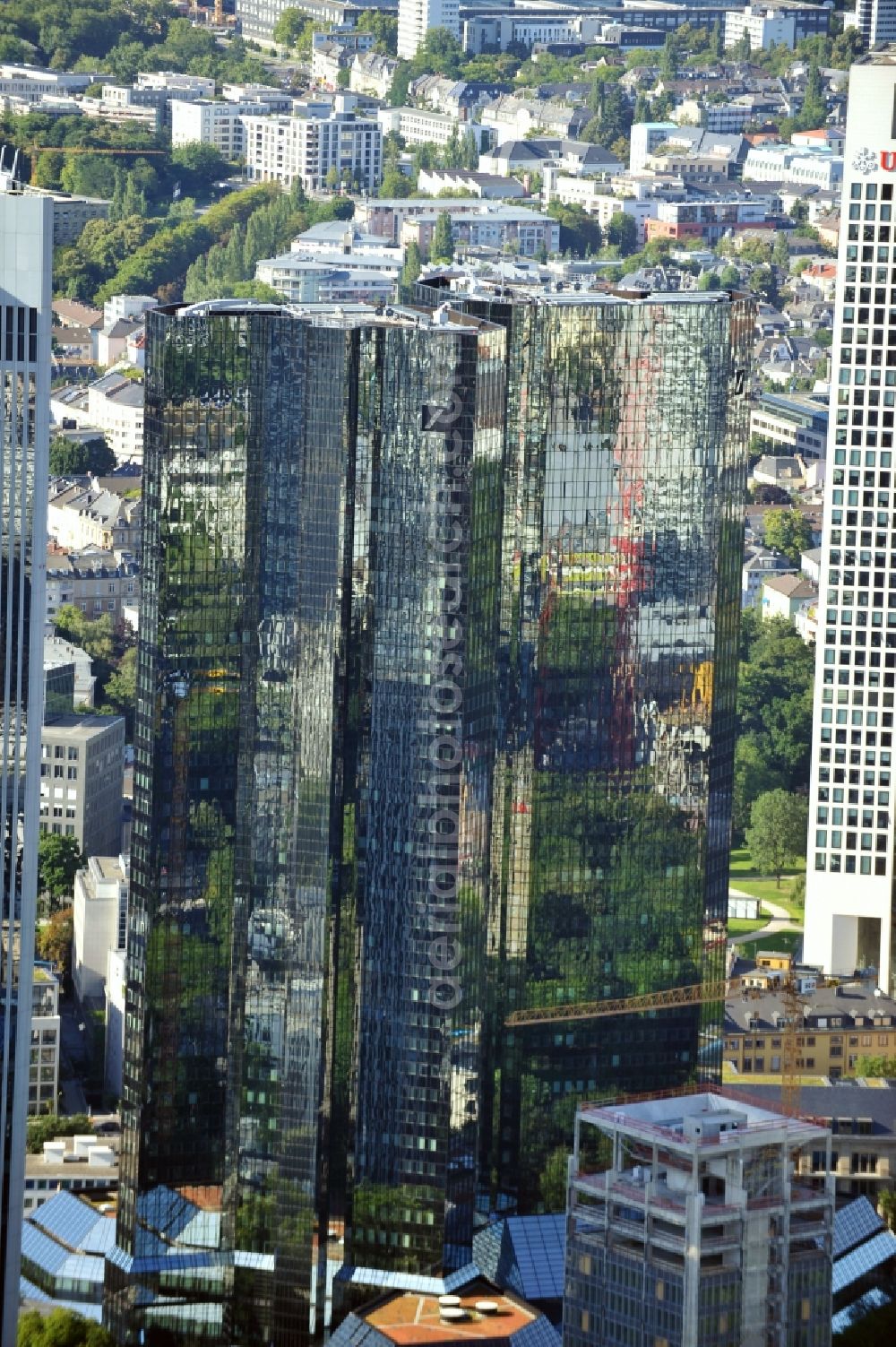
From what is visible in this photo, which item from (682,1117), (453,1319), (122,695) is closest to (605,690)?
(453,1319)

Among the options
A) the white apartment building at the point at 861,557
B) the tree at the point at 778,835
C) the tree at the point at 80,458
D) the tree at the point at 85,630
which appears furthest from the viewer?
the tree at the point at 80,458

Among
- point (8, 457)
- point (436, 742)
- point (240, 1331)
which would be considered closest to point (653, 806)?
point (436, 742)

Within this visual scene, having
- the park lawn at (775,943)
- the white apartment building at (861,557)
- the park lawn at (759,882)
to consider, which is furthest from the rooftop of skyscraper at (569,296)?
the park lawn at (759,882)

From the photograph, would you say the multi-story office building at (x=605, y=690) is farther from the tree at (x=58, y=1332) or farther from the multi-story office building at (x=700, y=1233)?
the multi-story office building at (x=700, y=1233)

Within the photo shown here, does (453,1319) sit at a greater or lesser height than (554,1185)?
lesser

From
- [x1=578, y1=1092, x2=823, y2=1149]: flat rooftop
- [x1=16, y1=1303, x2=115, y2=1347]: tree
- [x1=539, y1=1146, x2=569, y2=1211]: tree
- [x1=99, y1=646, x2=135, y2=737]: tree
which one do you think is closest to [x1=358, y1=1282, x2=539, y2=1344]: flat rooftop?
[x1=539, y1=1146, x2=569, y2=1211]: tree

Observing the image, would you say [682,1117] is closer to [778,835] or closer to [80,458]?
[778,835]
